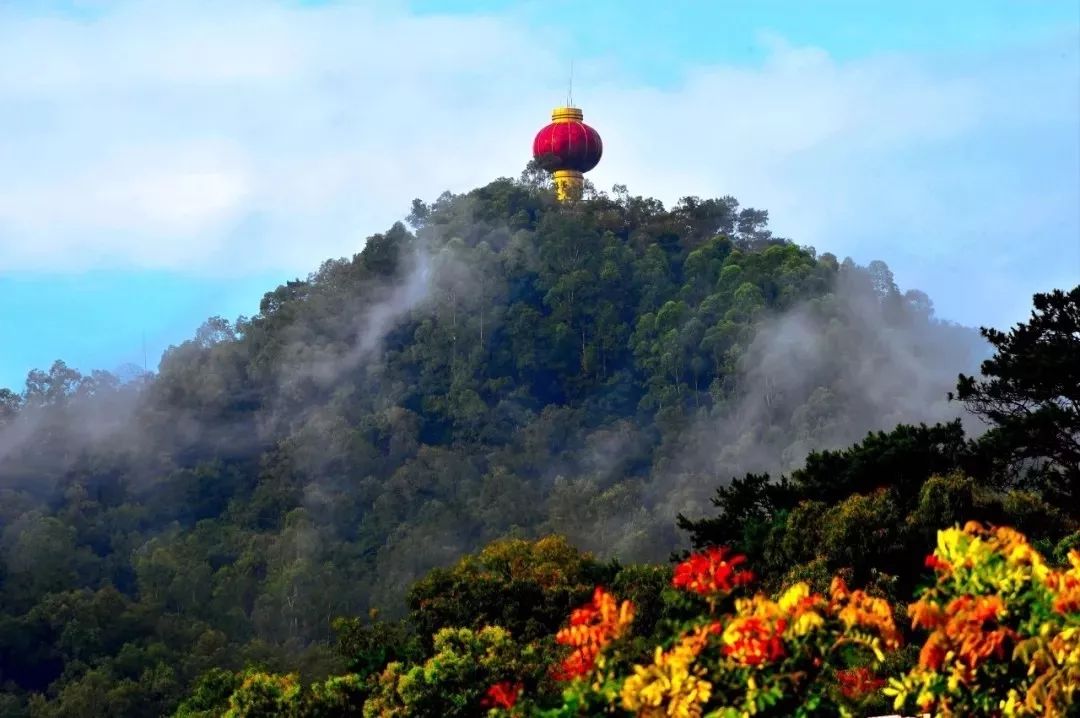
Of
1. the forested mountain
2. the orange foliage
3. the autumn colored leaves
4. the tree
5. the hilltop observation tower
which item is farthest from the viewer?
the hilltop observation tower

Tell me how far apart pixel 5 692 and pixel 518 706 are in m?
56.9

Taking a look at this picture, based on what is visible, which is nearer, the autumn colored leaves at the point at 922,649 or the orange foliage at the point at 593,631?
the autumn colored leaves at the point at 922,649

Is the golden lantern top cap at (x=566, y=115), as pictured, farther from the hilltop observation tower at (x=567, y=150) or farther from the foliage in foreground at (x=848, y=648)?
the foliage in foreground at (x=848, y=648)

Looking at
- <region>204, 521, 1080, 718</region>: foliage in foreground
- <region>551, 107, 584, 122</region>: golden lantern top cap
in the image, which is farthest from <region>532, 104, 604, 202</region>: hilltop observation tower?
<region>204, 521, 1080, 718</region>: foliage in foreground

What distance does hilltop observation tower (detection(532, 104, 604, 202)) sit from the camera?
112m

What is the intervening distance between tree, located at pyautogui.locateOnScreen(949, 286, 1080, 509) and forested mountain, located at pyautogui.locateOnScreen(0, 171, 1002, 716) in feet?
124

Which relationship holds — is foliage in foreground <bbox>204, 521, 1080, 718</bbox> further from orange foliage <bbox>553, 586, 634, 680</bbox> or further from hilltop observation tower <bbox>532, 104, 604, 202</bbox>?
hilltop observation tower <bbox>532, 104, 604, 202</bbox>

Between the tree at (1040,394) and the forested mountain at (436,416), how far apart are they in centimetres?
3776

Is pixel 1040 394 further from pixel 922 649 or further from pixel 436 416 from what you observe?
pixel 436 416

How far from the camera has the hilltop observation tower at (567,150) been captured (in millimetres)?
112312

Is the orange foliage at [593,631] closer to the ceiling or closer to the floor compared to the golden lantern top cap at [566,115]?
closer to the floor

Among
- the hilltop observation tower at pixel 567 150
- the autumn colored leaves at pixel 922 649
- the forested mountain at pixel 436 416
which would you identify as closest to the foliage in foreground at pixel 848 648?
the autumn colored leaves at pixel 922 649

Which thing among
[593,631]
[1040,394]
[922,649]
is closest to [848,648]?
[922,649]

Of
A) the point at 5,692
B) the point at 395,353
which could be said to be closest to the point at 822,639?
the point at 5,692
